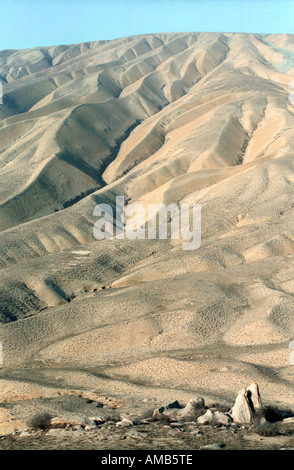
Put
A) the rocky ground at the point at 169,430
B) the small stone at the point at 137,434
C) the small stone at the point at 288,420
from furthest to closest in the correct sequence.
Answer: the small stone at the point at 288,420
the small stone at the point at 137,434
the rocky ground at the point at 169,430

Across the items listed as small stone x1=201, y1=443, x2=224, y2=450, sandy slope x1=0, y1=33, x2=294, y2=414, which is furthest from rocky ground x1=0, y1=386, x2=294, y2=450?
sandy slope x1=0, y1=33, x2=294, y2=414

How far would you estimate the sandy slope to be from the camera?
89.3 feet

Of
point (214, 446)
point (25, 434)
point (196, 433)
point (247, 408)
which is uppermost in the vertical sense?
point (25, 434)

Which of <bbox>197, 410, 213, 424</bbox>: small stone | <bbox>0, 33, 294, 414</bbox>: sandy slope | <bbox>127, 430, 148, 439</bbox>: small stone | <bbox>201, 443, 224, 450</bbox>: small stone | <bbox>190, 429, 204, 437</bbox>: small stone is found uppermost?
<bbox>0, 33, 294, 414</bbox>: sandy slope

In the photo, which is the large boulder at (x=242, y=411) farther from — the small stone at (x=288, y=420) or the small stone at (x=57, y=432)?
the small stone at (x=57, y=432)

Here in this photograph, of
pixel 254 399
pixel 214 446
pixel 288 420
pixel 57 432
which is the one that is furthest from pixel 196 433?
pixel 57 432

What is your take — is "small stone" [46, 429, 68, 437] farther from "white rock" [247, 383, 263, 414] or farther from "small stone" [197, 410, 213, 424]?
"white rock" [247, 383, 263, 414]

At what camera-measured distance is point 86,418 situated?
17.6m

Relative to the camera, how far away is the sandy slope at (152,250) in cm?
2722

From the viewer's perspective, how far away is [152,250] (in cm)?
4444

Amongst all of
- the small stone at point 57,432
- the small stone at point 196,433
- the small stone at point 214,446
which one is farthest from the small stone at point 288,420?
the small stone at point 57,432

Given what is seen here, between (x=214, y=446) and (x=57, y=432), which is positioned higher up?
(x=57, y=432)

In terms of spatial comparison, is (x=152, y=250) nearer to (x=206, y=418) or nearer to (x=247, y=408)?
(x=247, y=408)

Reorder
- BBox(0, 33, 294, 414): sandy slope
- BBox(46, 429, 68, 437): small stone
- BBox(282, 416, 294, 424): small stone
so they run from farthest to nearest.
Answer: BBox(0, 33, 294, 414): sandy slope < BBox(282, 416, 294, 424): small stone < BBox(46, 429, 68, 437): small stone
